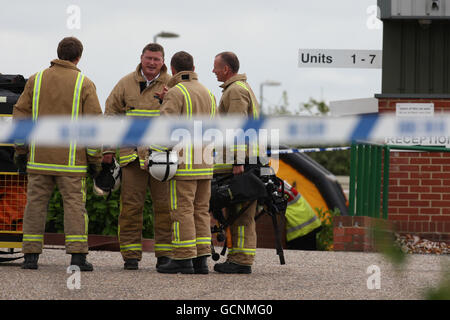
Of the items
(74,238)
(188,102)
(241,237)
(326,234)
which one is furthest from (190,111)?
(326,234)

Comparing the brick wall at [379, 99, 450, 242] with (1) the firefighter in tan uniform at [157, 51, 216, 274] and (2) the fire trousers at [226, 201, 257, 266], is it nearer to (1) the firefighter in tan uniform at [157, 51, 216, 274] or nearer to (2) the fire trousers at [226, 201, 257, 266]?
(2) the fire trousers at [226, 201, 257, 266]

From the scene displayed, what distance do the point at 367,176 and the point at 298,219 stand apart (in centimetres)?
135

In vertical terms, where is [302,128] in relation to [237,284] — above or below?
above

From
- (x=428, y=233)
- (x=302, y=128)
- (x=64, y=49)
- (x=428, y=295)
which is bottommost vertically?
(x=428, y=233)

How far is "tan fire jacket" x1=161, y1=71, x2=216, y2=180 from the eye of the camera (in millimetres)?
6867

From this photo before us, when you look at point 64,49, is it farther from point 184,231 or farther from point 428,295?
point 428,295

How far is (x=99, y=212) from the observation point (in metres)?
9.73

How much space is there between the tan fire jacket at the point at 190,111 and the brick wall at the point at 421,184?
16.1 ft

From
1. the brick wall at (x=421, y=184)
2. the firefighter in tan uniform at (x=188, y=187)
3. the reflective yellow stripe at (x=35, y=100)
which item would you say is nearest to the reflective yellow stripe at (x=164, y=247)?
the firefighter in tan uniform at (x=188, y=187)

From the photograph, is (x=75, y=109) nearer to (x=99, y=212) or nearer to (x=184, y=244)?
(x=184, y=244)

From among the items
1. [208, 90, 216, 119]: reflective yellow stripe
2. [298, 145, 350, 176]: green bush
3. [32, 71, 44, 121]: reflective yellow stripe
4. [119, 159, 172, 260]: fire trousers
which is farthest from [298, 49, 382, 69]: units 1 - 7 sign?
[298, 145, 350, 176]: green bush

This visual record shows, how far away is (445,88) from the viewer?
1141 cm
